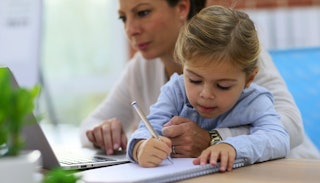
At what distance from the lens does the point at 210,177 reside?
37.9 inches

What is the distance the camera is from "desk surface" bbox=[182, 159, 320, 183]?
0.93m

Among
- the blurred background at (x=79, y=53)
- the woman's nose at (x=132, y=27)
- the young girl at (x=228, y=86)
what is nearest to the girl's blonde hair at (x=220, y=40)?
the young girl at (x=228, y=86)

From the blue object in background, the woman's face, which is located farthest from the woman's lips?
the blue object in background

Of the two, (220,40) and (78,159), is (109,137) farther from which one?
(220,40)

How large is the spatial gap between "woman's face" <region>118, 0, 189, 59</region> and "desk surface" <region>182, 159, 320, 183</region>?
0.73 meters

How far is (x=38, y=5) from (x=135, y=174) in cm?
249

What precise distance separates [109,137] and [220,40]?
17.6 inches

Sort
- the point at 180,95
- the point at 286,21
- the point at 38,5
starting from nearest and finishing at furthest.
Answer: the point at 180,95 < the point at 38,5 < the point at 286,21

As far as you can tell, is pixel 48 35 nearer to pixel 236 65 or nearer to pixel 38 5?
pixel 38 5

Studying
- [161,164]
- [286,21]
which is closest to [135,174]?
[161,164]

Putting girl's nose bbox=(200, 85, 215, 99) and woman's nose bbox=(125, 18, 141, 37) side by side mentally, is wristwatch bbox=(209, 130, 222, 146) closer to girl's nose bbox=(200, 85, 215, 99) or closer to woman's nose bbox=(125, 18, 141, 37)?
girl's nose bbox=(200, 85, 215, 99)

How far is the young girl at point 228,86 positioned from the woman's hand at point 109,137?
8.3 inches

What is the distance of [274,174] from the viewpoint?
0.98 meters

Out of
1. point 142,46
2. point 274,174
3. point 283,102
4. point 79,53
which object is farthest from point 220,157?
point 79,53
